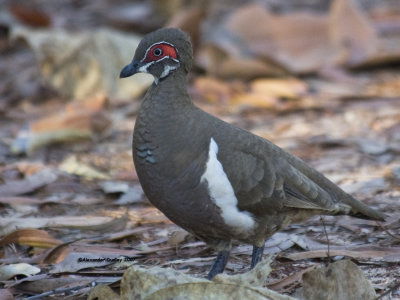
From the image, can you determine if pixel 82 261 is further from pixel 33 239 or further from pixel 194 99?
pixel 194 99

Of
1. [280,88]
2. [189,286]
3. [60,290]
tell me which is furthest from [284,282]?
[280,88]

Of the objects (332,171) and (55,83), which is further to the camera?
(55,83)

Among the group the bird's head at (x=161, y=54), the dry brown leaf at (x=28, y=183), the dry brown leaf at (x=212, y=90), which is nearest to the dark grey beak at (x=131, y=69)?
the bird's head at (x=161, y=54)

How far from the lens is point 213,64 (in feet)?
29.6

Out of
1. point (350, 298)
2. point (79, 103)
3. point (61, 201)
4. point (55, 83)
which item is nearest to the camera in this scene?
point (350, 298)

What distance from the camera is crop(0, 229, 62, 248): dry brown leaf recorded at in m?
4.84

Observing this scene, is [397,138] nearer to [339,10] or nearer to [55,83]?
[339,10]

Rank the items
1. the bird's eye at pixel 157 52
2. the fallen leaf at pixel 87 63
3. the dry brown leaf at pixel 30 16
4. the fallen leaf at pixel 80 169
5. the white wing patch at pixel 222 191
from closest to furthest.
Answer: the white wing patch at pixel 222 191
the bird's eye at pixel 157 52
the fallen leaf at pixel 80 169
the fallen leaf at pixel 87 63
the dry brown leaf at pixel 30 16

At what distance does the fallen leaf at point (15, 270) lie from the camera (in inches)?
171

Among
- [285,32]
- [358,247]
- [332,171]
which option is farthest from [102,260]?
[285,32]

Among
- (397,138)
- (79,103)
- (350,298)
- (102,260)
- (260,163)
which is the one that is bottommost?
(350,298)

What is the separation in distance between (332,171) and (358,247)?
1.58m

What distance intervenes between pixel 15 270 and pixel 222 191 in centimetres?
125

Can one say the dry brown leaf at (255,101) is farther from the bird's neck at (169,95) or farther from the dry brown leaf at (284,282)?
the dry brown leaf at (284,282)
